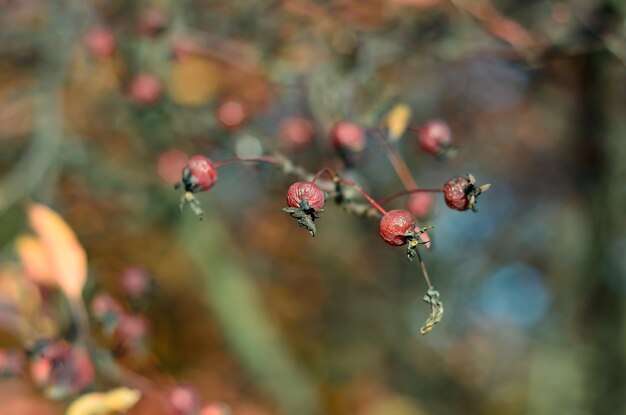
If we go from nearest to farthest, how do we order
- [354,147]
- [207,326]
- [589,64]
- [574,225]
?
[354,147] < [589,64] < [574,225] < [207,326]

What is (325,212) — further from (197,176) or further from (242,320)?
(197,176)

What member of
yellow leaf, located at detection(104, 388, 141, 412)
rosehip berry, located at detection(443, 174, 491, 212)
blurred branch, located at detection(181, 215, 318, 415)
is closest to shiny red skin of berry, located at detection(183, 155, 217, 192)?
rosehip berry, located at detection(443, 174, 491, 212)

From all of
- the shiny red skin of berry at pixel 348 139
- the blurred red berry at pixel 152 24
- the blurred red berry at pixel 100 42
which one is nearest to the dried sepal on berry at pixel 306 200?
the shiny red skin of berry at pixel 348 139

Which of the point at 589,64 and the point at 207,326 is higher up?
the point at 589,64

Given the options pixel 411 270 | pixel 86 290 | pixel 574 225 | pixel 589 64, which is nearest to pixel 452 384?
pixel 411 270

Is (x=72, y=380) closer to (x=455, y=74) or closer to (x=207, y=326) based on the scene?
(x=207, y=326)

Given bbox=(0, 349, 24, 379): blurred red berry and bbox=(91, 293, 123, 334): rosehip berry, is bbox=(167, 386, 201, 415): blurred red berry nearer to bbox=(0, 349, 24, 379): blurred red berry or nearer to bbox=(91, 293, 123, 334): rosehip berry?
bbox=(91, 293, 123, 334): rosehip berry
